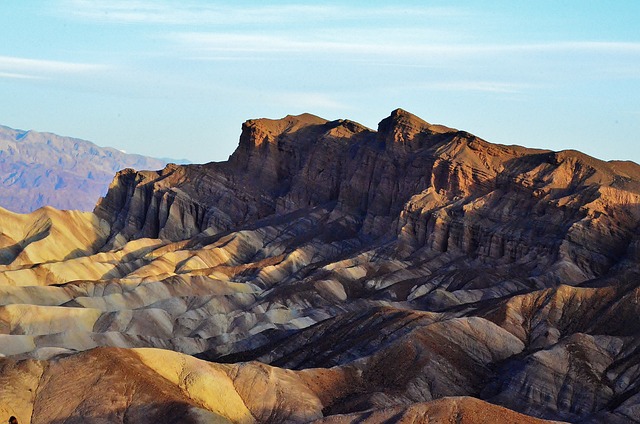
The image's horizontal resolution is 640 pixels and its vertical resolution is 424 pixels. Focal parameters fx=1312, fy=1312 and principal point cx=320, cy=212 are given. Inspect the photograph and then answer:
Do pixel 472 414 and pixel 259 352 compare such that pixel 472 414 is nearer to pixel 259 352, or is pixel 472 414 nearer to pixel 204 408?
pixel 204 408

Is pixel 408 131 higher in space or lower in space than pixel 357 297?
higher

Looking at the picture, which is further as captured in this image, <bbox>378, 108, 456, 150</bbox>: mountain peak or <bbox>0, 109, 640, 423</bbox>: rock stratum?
<bbox>378, 108, 456, 150</bbox>: mountain peak

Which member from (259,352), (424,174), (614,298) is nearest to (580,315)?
(614,298)

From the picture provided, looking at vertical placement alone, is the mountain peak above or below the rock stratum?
above

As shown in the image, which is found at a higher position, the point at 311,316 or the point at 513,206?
the point at 513,206

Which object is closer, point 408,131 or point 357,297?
point 357,297

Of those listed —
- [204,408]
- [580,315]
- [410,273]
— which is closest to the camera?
[204,408]

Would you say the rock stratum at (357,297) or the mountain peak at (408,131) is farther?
the mountain peak at (408,131)

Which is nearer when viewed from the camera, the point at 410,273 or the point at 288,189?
the point at 410,273
